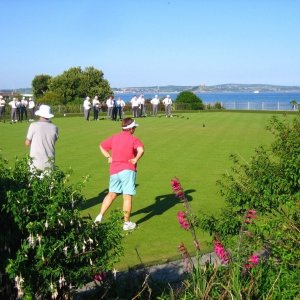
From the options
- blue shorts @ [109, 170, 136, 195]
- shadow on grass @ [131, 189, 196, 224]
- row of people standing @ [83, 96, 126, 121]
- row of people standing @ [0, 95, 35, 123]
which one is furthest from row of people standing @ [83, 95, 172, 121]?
blue shorts @ [109, 170, 136, 195]

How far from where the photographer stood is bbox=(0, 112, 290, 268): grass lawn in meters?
8.55

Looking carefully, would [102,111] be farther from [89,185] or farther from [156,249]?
[156,249]

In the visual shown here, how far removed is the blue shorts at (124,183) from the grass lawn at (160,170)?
0.66m

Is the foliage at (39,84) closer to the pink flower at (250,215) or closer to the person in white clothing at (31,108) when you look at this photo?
the person in white clothing at (31,108)

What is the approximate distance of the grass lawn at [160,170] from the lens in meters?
8.55

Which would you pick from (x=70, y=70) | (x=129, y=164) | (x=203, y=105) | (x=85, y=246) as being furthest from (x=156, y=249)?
(x=70, y=70)

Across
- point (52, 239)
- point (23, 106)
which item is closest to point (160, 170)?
point (52, 239)

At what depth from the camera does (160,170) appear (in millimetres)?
15586

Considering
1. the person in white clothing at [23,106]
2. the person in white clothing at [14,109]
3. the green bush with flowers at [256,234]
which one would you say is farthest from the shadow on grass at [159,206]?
the person in white clothing at [23,106]

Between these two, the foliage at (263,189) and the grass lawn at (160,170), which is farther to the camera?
the grass lawn at (160,170)

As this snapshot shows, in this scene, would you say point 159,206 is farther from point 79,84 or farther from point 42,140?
point 79,84

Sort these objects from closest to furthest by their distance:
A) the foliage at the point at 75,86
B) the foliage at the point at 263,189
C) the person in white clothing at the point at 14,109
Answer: the foliage at the point at 263,189 → the person in white clothing at the point at 14,109 → the foliage at the point at 75,86

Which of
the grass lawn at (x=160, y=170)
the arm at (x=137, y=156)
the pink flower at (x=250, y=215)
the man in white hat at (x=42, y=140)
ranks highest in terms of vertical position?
the man in white hat at (x=42, y=140)

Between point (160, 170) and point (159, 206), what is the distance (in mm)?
4549
